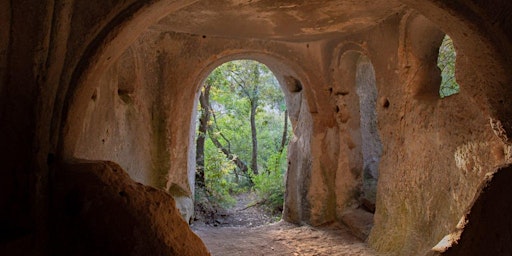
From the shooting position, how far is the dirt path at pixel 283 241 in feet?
15.6

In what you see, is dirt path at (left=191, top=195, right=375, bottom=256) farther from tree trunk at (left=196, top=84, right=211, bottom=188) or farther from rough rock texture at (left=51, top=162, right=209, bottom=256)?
rough rock texture at (left=51, top=162, right=209, bottom=256)

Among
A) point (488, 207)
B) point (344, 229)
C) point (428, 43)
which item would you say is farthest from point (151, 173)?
point (488, 207)

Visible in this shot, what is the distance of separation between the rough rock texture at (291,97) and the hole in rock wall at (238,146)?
1209 millimetres

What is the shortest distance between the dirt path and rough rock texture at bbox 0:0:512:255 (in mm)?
255

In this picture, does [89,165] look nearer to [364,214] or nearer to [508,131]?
[508,131]

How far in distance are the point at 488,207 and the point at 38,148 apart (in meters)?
2.49

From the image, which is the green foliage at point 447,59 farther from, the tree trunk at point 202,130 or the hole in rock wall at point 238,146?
the tree trunk at point 202,130

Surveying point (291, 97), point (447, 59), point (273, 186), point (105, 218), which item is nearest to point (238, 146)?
point (273, 186)

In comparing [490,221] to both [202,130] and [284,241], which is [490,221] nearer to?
[284,241]

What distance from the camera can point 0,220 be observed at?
2006mm

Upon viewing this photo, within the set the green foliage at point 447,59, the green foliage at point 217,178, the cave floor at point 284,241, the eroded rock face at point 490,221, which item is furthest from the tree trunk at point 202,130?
the eroded rock face at point 490,221

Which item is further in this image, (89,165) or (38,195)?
(89,165)

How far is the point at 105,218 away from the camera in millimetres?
2055

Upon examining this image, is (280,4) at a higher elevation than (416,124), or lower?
higher
